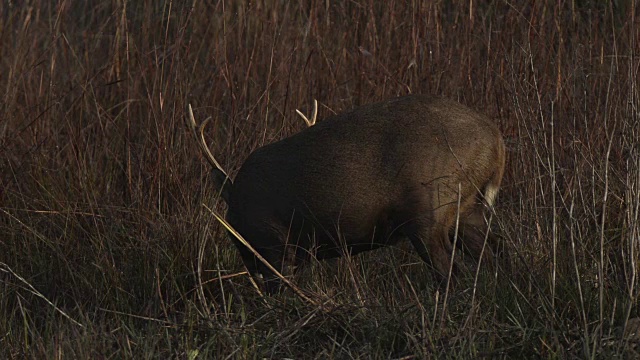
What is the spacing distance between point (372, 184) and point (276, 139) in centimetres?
124

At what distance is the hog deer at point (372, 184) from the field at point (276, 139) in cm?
13

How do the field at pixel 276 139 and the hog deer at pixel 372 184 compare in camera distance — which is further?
the hog deer at pixel 372 184

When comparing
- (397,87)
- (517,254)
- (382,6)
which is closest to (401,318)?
(517,254)

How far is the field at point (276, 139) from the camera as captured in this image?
3.10 meters

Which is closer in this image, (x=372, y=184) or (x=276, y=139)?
(x=372, y=184)

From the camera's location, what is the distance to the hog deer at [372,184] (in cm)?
342

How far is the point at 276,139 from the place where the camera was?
4629mm

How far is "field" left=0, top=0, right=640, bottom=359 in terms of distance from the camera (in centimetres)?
310

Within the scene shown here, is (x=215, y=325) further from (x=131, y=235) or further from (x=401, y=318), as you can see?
(x=131, y=235)

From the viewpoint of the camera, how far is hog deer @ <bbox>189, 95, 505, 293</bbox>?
342cm

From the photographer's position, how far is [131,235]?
418cm

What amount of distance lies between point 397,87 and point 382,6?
65cm

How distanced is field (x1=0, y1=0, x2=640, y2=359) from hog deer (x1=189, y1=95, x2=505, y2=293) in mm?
135

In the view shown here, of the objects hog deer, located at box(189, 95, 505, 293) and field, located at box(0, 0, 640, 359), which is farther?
hog deer, located at box(189, 95, 505, 293)
